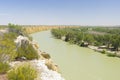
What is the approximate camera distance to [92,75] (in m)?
21.1

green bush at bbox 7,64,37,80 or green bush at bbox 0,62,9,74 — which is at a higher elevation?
green bush at bbox 7,64,37,80

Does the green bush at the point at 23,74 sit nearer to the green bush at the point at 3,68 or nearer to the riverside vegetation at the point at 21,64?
the riverside vegetation at the point at 21,64

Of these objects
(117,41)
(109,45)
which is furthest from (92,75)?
(109,45)

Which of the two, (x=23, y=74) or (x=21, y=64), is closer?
(x=23, y=74)

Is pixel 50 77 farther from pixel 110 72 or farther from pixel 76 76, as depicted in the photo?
pixel 110 72

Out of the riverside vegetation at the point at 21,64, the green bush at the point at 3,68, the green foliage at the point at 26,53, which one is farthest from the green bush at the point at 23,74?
the green foliage at the point at 26,53

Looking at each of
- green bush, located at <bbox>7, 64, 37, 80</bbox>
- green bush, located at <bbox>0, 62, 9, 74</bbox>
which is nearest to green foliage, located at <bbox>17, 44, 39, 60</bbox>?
green bush, located at <bbox>0, 62, 9, 74</bbox>

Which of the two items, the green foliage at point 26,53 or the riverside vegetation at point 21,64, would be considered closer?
the riverside vegetation at point 21,64

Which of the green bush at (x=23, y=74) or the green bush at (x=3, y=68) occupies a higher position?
the green bush at (x=23, y=74)

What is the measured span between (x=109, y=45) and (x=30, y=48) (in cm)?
2934

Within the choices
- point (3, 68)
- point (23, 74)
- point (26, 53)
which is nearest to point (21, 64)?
point (3, 68)

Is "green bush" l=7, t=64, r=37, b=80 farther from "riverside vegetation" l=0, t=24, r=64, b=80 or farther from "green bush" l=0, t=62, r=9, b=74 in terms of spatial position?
"green bush" l=0, t=62, r=9, b=74

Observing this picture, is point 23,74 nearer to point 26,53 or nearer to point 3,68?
point 3,68

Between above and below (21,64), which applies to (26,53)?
below
